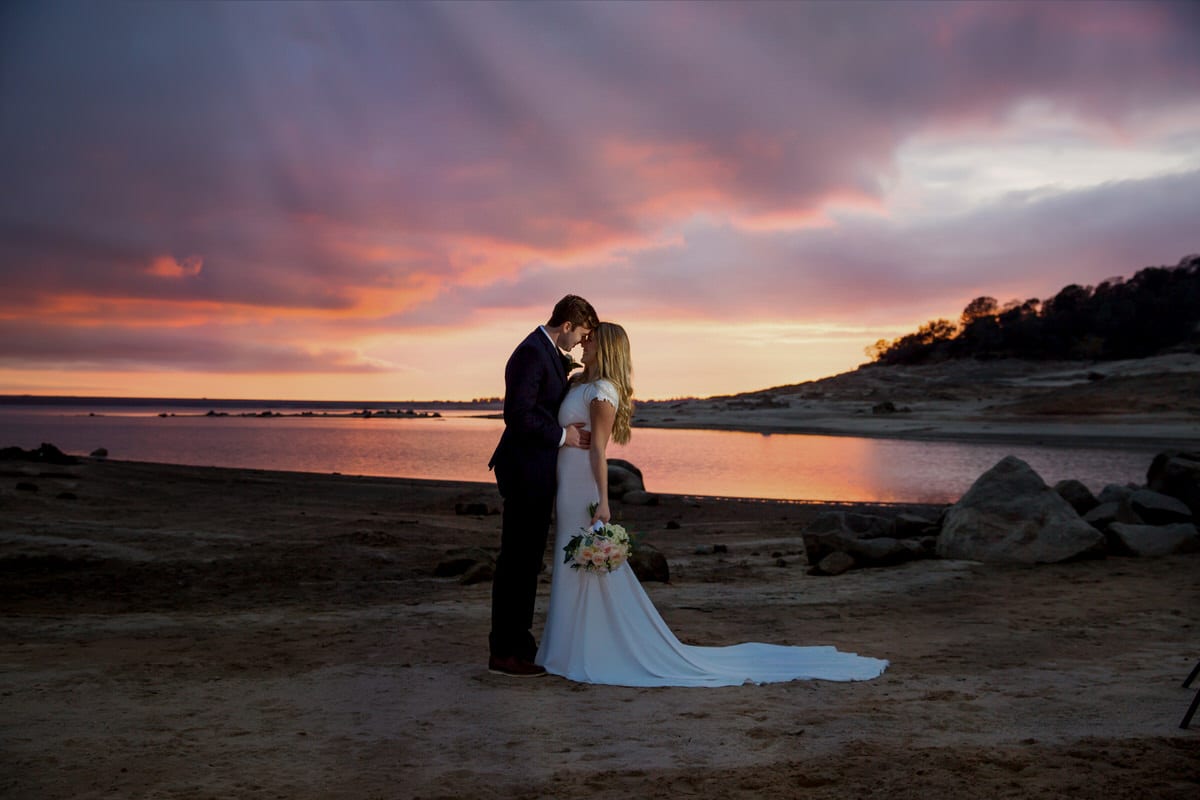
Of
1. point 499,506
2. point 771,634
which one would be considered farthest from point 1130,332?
point 771,634

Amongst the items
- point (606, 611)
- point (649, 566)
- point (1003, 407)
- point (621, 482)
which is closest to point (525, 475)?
point (606, 611)

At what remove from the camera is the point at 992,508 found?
12070 mm

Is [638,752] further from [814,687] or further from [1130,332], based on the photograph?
[1130,332]

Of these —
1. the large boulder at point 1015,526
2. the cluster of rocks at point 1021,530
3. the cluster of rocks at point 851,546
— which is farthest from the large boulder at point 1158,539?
the cluster of rocks at point 851,546

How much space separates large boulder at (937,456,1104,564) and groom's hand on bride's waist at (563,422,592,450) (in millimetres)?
7341

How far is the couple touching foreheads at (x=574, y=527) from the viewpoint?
6465 millimetres

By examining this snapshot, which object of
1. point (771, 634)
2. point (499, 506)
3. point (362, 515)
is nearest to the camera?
point (771, 634)

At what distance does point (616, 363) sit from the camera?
21.6ft

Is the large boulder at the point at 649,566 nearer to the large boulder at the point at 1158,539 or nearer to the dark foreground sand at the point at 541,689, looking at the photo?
the dark foreground sand at the point at 541,689

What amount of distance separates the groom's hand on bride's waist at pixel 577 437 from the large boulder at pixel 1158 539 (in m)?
8.50

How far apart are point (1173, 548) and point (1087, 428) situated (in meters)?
38.3

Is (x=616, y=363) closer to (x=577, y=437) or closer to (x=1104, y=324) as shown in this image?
(x=577, y=437)

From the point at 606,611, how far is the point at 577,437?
4.17 feet

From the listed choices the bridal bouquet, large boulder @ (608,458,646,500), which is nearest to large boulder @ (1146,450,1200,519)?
the bridal bouquet
